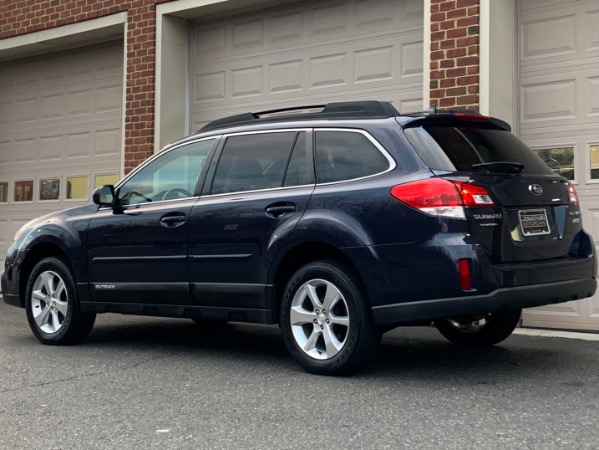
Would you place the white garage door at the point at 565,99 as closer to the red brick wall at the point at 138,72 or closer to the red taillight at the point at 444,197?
the red taillight at the point at 444,197

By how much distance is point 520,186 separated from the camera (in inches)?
207

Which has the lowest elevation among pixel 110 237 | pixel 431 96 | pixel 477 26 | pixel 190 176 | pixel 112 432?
pixel 112 432

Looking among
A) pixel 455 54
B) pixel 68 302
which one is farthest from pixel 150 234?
pixel 455 54

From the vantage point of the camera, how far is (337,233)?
5297 mm

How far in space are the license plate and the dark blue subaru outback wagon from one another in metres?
0.01

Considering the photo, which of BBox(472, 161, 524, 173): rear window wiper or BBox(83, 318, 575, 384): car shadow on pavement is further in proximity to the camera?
BBox(83, 318, 575, 384): car shadow on pavement

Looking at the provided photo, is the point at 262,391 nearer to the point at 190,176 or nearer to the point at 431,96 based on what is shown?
the point at 190,176

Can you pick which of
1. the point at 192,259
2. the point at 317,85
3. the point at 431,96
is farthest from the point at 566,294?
the point at 317,85

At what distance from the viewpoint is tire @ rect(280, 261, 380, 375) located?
520 centimetres

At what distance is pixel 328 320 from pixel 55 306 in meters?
2.78

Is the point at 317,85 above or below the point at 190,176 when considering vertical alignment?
above

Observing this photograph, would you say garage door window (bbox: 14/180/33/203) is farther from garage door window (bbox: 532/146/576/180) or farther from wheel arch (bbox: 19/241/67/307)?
garage door window (bbox: 532/146/576/180)

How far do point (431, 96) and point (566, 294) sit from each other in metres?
3.43

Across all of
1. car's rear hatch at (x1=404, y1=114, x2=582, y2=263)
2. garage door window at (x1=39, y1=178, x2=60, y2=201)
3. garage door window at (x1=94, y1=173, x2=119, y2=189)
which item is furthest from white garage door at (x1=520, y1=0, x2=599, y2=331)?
garage door window at (x1=39, y1=178, x2=60, y2=201)
